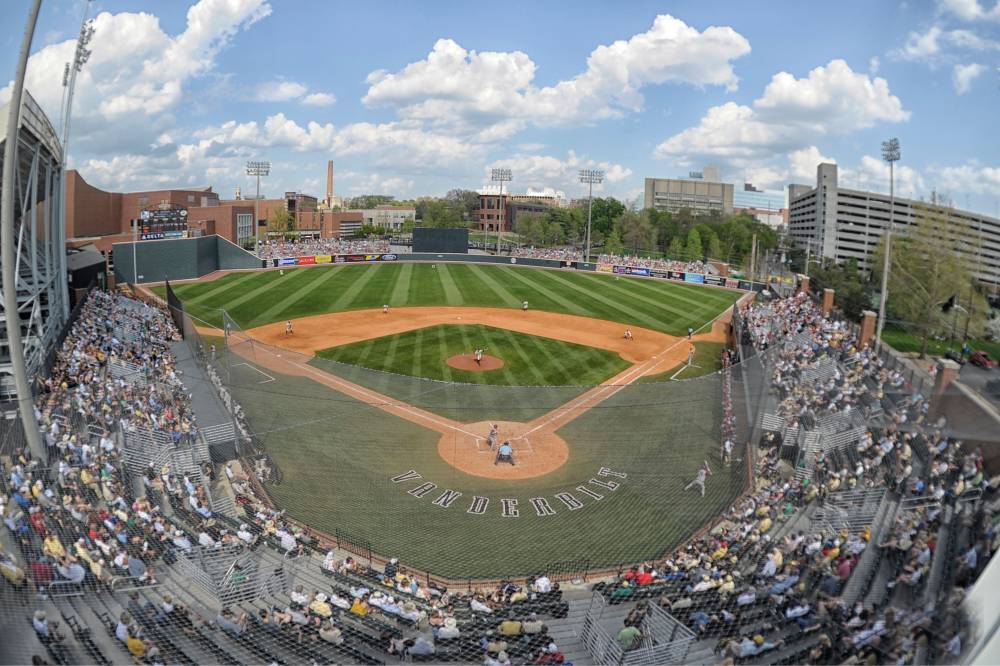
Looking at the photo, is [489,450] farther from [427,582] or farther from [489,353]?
[489,353]

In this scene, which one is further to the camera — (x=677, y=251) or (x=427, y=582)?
(x=677, y=251)

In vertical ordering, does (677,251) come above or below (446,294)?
above

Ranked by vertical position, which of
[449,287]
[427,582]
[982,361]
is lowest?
[427,582]

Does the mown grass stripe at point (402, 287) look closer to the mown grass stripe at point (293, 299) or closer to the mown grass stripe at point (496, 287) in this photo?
the mown grass stripe at point (293, 299)

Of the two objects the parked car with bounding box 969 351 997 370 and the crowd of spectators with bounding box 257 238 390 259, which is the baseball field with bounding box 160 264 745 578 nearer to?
the parked car with bounding box 969 351 997 370

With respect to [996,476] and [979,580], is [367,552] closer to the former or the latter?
[979,580]

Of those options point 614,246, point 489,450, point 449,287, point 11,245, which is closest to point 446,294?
point 449,287

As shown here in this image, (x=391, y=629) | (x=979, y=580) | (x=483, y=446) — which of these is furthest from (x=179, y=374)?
(x=979, y=580)
